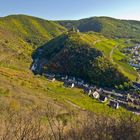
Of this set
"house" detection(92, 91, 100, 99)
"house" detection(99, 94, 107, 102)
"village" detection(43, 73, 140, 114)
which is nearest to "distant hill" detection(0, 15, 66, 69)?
"village" detection(43, 73, 140, 114)

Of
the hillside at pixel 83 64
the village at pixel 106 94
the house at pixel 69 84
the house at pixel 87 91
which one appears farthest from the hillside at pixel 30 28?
the house at pixel 87 91

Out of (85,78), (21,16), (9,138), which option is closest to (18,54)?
(85,78)

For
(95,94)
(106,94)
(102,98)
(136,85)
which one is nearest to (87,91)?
(95,94)

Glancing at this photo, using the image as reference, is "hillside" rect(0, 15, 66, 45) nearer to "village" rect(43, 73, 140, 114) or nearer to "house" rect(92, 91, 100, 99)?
"village" rect(43, 73, 140, 114)

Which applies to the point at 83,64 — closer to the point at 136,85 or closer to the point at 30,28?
the point at 136,85

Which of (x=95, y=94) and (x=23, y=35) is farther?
(x=23, y=35)

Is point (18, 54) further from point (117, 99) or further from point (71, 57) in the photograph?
point (117, 99)
